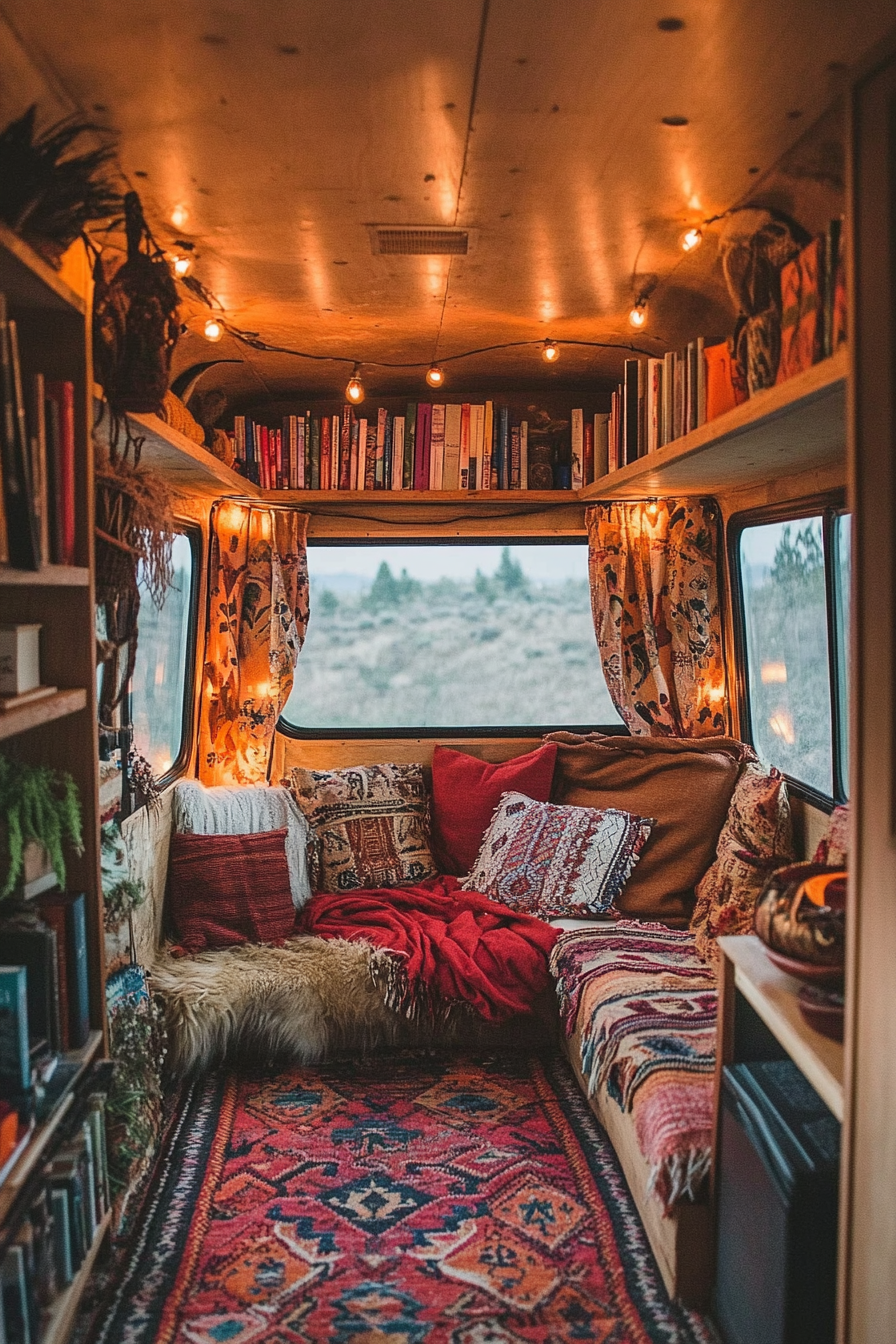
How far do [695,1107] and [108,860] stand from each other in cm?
155

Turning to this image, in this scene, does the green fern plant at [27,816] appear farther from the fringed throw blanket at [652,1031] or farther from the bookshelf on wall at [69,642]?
the fringed throw blanket at [652,1031]

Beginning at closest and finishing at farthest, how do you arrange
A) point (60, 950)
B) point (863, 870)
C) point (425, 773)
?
point (863, 870), point (60, 950), point (425, 773)

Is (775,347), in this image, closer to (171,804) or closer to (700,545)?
(700,545)

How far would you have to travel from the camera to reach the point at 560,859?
3736 mm

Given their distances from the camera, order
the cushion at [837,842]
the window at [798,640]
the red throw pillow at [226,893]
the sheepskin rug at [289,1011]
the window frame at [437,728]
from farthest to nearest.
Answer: the window frame at [437,728], the red throw pillow at [226,893], the window at [798,640], the sheepskin rug at [289,1011], the cushion at [837,842]

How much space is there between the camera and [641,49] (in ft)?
5.62

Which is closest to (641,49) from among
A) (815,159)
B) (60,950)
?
(815,159)

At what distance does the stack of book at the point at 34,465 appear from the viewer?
64.9 inches

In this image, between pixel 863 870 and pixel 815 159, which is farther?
pixel 815 159

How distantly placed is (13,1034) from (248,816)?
6.82 feet

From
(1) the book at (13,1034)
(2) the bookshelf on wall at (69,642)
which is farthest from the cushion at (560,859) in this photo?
(1) the book at (13,1034)

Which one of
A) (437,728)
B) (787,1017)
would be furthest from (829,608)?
(437,728)

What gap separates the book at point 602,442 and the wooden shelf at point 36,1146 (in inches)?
114

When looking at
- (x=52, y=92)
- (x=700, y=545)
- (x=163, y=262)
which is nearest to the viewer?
(x=52, y=92)
